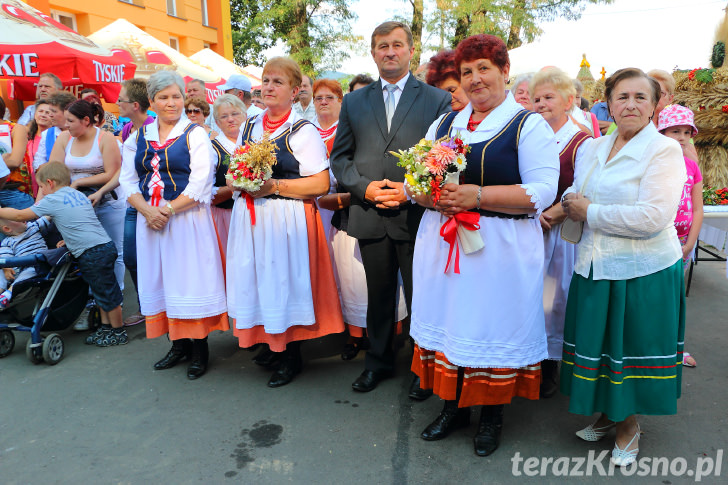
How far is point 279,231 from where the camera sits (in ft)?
13.4

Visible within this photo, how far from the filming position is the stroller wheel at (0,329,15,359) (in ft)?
16.3

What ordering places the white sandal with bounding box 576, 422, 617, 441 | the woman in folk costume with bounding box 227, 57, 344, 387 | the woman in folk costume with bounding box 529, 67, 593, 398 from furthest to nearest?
the woman in folk costume with bounding box 227, 57, 344, 387 → the woman in folk costume with bounding box 529, 67, 593, 398 → the white sandal with bounding box 576, 422, 617, 441

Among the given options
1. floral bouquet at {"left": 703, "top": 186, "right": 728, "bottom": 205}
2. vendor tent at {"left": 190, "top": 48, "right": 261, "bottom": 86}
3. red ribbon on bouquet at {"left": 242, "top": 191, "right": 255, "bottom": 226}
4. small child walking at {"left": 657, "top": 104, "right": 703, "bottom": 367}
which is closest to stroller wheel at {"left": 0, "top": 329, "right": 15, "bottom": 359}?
red ribbon on bouquet at {"left": 242, "top": 191, "right": 255, "bottom": 226}

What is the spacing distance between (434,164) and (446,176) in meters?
0.11

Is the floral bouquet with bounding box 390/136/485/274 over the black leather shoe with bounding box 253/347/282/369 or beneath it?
over

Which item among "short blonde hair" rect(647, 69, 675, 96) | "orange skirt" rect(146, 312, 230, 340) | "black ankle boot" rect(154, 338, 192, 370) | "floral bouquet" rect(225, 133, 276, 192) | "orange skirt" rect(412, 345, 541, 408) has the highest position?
"short blonde hair" rect(647, 69, 675, 96)

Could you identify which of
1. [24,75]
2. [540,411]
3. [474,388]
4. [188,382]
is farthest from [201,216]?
[24,75]

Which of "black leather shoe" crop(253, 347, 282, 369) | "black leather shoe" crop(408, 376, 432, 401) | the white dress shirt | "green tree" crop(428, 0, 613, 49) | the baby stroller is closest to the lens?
the white dress shirt

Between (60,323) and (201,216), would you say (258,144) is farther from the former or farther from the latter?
(60,323)

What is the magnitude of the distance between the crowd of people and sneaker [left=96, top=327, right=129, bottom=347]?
20 mm

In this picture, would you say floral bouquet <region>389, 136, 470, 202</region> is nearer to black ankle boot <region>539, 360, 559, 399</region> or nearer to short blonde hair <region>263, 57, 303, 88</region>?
short blonde hair <region>263, 57, 303, 88</region>

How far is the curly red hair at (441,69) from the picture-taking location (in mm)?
4465

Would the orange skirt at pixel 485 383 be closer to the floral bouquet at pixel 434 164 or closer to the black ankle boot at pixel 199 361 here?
the floral bouquet at pixel 434 164

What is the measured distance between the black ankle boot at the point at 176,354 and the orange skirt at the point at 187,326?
231 millimetres
